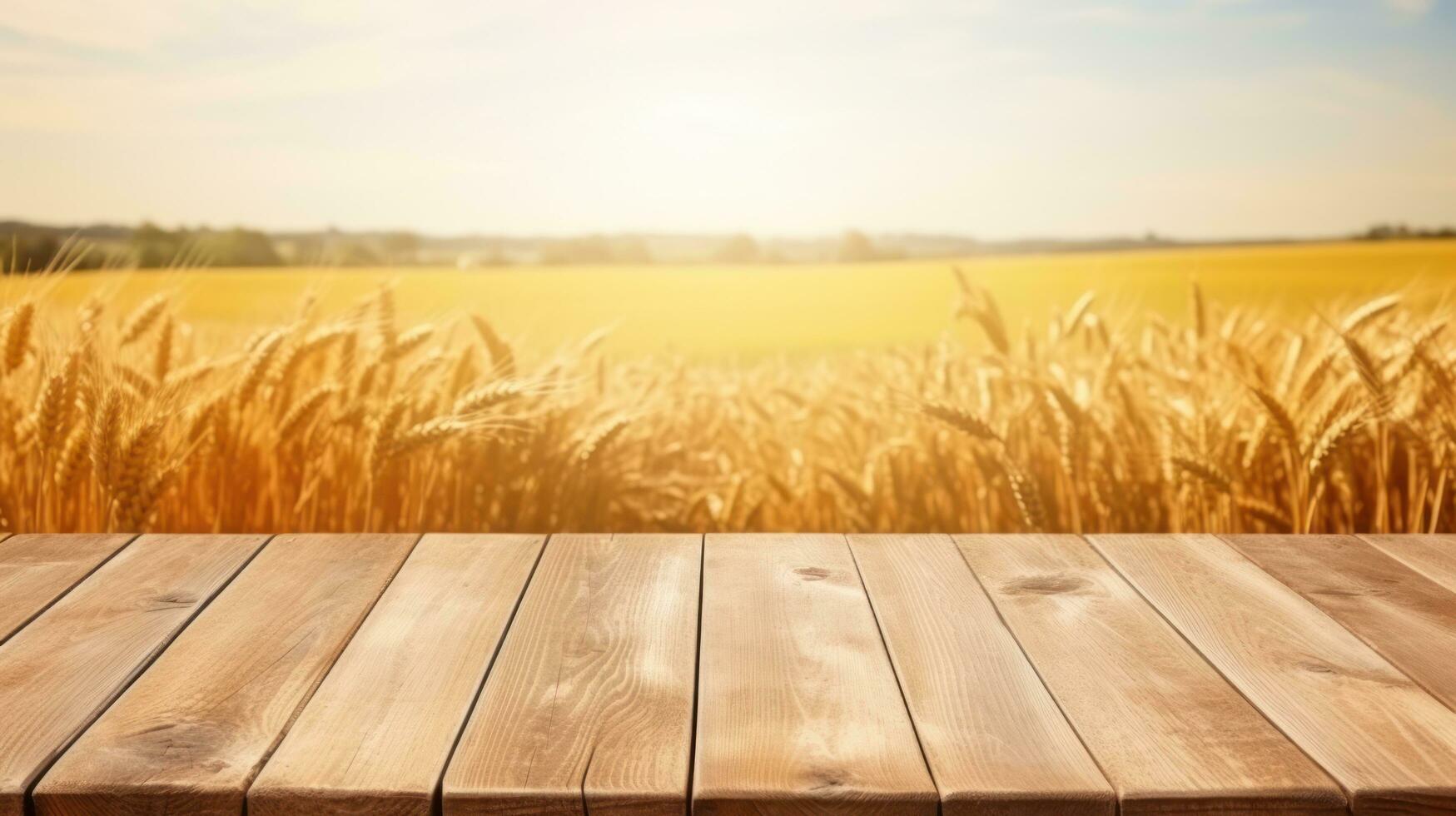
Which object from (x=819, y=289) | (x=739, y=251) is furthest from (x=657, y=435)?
(x=819, y=289)

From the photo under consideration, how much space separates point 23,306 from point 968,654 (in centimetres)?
144

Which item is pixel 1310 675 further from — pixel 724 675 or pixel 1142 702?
pixel 724 675

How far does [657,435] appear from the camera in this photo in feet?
7.32

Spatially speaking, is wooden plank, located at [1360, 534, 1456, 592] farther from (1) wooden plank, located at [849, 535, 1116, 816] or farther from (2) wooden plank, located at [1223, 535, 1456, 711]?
(1) wooden plank, located at [849, 535, 1116, 816]

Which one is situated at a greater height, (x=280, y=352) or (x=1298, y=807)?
(x=280, y=352)

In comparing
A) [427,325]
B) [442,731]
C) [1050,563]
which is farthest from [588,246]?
[442,731]

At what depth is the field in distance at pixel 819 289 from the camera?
5461 mm

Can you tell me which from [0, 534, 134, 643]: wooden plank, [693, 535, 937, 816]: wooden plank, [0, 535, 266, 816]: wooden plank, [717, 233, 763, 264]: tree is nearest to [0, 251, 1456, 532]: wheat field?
[0, 534, 134, 643]: wooden plank

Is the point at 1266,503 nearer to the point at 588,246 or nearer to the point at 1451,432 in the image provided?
the point at 1451,432

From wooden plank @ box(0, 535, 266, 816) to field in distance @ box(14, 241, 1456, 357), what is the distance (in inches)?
96.0

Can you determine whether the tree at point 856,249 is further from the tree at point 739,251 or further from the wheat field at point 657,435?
the wheat field at point 657,435

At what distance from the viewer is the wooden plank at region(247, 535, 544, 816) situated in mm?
750

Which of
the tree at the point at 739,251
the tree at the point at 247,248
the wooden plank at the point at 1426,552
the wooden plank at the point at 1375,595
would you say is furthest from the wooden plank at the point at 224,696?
the tree at the point at 739,251

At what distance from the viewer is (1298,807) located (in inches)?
29.4
